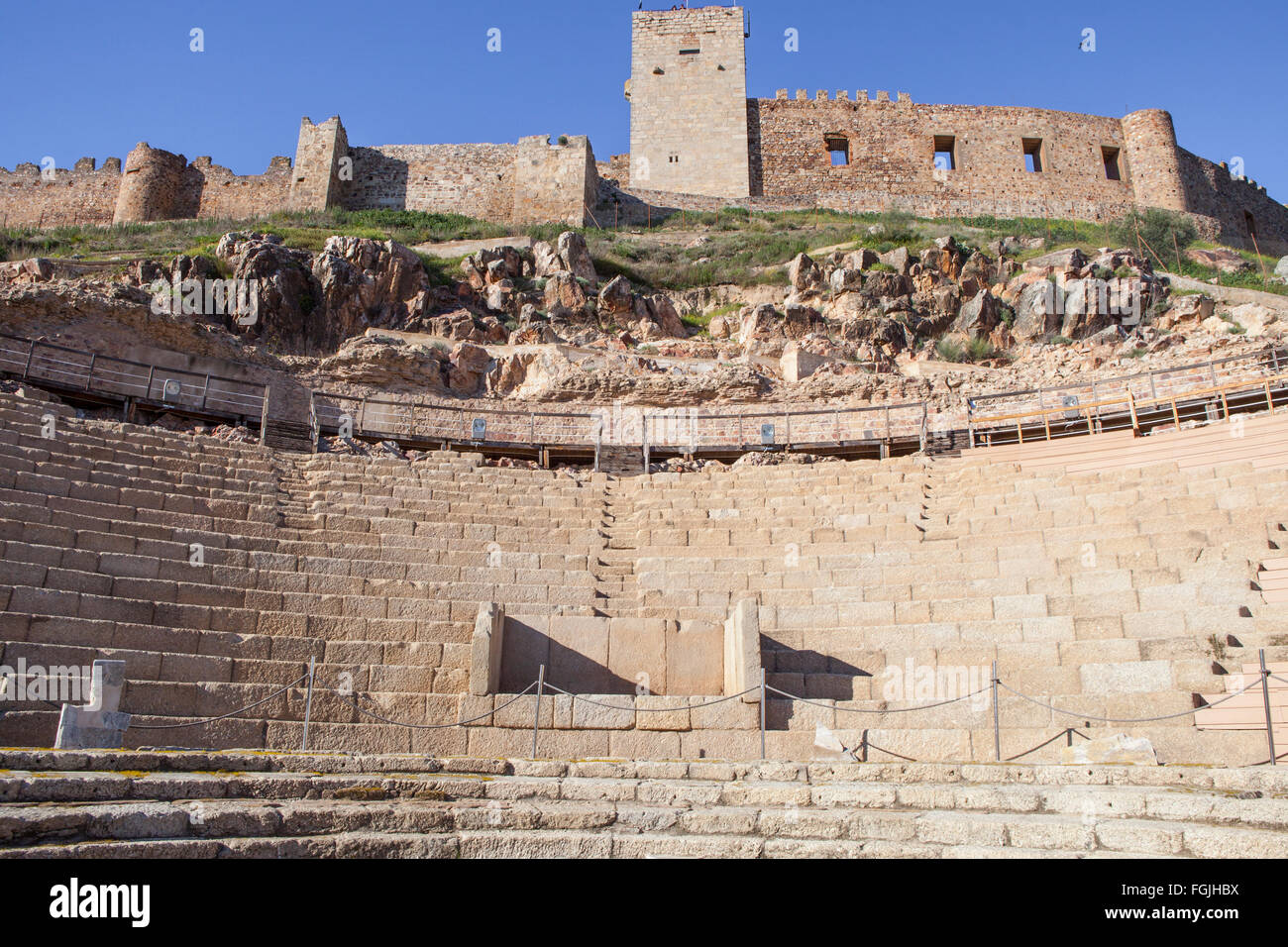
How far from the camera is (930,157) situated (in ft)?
121

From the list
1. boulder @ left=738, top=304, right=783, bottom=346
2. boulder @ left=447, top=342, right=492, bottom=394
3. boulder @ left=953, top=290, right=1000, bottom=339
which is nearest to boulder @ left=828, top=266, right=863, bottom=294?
boulder @ left=953, top=290, right=1000, bottom=339

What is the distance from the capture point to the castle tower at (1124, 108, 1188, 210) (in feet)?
118

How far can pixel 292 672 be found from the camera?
782 cm

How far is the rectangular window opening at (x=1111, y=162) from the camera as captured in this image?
37.2 meters

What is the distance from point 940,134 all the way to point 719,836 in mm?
37721

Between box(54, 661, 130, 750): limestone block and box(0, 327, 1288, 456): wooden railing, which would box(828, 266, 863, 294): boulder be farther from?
box(54, 661, 130, 750): limestone block

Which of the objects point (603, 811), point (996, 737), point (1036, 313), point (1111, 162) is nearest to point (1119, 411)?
point (1036, 313)

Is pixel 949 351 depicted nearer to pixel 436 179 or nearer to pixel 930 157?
pixel 930 157

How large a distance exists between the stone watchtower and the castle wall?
16.7 ft

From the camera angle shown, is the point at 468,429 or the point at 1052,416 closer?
the point at 1052,416

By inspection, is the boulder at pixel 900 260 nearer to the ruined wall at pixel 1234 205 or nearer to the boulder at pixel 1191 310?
the boulder at pixel 1191 310
